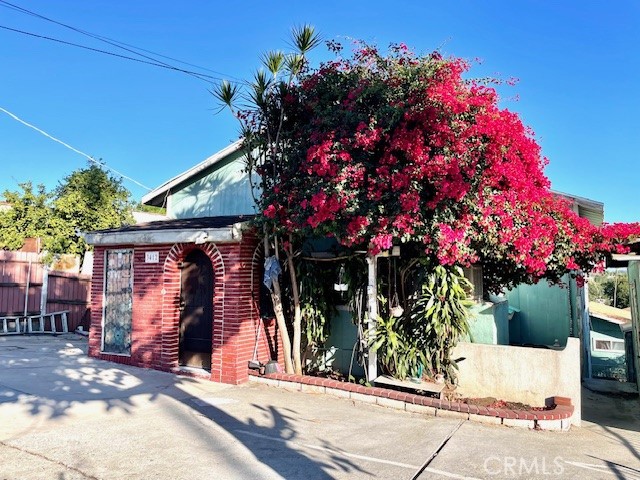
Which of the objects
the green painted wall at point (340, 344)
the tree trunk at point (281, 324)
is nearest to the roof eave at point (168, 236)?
the tree trunk at point (281, 324)

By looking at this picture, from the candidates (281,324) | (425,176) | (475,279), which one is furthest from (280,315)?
(475,279)

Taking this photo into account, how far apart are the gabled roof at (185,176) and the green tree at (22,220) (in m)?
4.82

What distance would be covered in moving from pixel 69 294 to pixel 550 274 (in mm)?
13569

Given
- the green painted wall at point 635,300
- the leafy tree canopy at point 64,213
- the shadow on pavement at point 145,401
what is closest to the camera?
the shadow on pavement at point 145,401

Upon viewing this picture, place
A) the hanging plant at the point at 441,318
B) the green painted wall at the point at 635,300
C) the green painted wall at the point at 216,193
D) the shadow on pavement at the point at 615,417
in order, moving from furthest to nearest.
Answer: the green painted wall at the point at 216,193, the green painted wall at the point at 635,300, the hanging plant at the point at 441,318, the shadow on pavement at the point at 615,417

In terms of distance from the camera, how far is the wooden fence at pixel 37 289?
13115mm

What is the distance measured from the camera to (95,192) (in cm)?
1672

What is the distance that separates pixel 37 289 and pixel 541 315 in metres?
15.5

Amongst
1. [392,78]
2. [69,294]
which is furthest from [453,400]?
[69,294]

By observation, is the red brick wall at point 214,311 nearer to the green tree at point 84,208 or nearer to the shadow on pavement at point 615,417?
the shadow on pavement at point 615,417

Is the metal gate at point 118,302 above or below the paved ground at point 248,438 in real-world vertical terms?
above

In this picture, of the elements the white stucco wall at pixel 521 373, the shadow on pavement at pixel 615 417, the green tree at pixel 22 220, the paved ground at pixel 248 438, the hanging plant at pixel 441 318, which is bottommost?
the shadow on pavement at pixel 615 417

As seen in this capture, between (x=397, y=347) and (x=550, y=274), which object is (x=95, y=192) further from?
(x=550, y=274)

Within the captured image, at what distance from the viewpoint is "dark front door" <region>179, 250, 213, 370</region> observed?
328 inches
